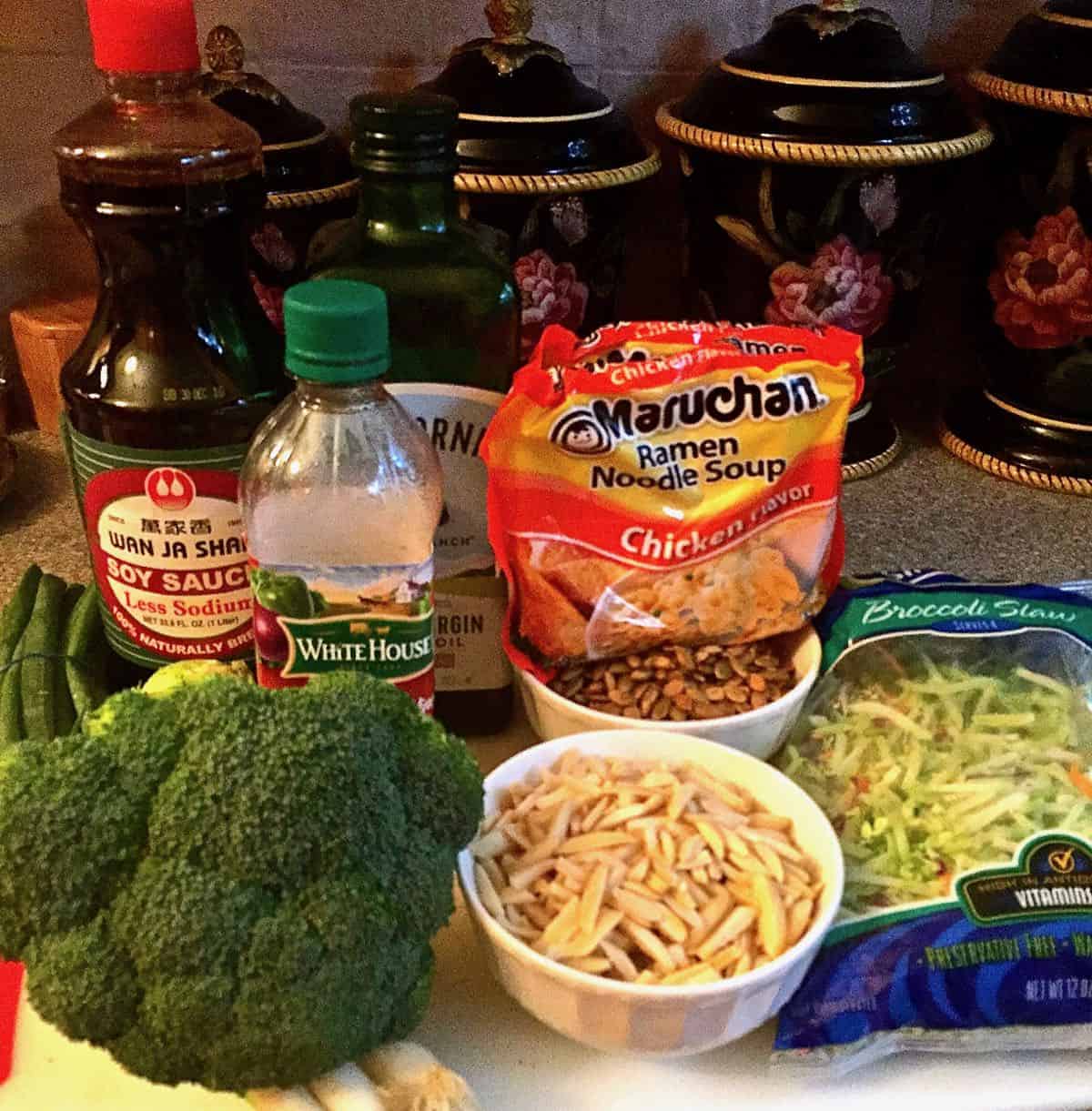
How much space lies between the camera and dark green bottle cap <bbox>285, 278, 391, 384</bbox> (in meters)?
0.55

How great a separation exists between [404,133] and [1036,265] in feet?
2.10

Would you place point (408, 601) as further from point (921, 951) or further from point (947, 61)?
point (947, 61)

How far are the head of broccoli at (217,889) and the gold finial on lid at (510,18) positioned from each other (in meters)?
0.67

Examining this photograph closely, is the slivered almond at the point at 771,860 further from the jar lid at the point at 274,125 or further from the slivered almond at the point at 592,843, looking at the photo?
the jar lid at the point at 274,125

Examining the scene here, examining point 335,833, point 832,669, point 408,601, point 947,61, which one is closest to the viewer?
point 335,833

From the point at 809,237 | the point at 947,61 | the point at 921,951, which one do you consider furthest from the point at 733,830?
the point at 947,61

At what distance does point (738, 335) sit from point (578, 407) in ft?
0.39

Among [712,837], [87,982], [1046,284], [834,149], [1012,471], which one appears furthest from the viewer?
[1012,471]

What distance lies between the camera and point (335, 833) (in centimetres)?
52

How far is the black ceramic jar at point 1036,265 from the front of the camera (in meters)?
0.99

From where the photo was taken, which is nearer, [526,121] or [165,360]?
[165,360]

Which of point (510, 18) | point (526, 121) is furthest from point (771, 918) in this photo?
point (510, 18)

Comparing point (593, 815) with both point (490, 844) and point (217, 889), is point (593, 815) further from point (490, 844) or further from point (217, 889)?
point (217, 889)

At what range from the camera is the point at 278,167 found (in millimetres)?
1001
